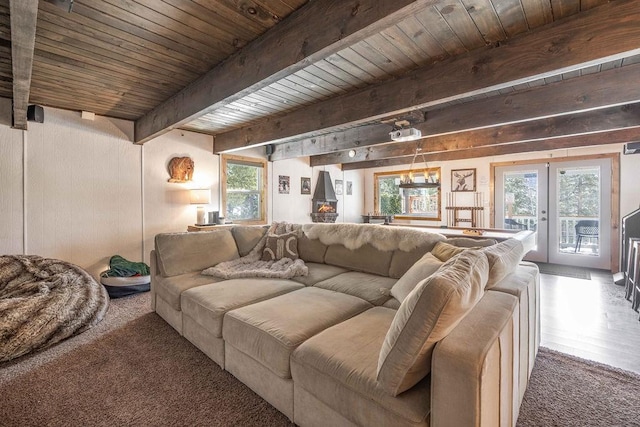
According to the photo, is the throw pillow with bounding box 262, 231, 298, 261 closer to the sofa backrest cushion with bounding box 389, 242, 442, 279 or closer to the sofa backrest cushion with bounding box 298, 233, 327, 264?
the sofa backrest cushion with bounding box 298, 233, 327, 264

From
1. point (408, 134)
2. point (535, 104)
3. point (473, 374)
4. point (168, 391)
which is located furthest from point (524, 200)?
point (168, 391)

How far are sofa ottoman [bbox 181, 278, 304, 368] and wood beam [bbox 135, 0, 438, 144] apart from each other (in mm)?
1571

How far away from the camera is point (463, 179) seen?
6.93 m

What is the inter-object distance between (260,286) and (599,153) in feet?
21.2

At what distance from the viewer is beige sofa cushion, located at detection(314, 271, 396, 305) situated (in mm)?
2285

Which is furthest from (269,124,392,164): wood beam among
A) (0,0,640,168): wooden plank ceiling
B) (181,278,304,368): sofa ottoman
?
(181,278,304,368): sofa ottoman

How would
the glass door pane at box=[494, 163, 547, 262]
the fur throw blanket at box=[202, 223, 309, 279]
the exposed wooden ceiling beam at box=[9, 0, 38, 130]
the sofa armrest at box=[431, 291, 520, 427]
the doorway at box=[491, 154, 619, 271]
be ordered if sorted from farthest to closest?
the glass door pane at box=[494, 163, 547, 262] < the doorway at box=[491, 154, 619, 271] < the fur throw blanket at box=[202, 223, 309, 279] < the exposed wooden ceiling beam at box=[9, 0, 38, 130] < the sofa armrest at box=[431, 291, 520, 427]

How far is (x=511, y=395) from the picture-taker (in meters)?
1.38

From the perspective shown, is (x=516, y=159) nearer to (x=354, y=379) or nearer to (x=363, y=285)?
(x=363, y=285)

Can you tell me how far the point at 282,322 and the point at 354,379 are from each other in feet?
2.07

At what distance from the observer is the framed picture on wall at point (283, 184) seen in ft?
21.4

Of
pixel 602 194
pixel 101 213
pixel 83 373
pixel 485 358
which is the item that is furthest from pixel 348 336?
pixel 602 194

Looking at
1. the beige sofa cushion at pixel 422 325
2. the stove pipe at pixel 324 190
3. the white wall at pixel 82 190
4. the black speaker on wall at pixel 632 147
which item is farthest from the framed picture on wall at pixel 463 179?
the white wall at pixel 82 190

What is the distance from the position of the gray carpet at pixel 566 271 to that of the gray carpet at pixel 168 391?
350cm
